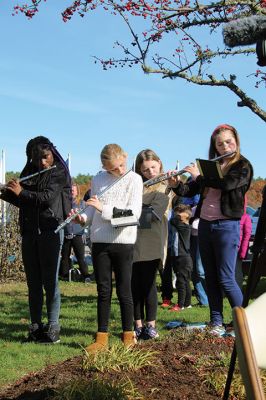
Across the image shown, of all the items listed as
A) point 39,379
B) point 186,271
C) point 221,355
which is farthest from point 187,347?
point 186,271

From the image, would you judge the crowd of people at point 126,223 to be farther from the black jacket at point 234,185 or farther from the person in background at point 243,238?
the person in background at point 243,238

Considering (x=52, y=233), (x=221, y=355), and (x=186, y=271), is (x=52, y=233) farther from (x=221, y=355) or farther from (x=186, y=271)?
(x=186, y=271)

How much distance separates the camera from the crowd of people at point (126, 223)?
575 cm

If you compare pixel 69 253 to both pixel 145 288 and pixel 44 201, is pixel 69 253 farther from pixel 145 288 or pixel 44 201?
pixel 44 201

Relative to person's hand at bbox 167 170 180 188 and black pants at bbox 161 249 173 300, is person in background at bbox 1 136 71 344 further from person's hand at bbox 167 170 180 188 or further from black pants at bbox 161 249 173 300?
black pants at bbox 161 249 173 300

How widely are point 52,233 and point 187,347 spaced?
1.94m

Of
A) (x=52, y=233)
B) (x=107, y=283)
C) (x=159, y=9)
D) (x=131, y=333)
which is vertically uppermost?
(x=159, y=9)

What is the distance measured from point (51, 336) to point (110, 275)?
37.5 inches

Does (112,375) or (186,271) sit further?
(186,271)

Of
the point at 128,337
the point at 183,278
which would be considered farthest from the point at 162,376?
the point at 183,278

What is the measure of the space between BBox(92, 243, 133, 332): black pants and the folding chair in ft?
11.8

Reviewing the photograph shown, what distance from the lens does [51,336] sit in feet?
20.5

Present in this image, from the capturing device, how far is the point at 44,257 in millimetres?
6191

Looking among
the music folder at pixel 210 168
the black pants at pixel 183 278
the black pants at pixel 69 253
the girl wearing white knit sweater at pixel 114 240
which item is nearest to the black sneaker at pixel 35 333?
the girl wearing white knit sweater at pixel 114 240
